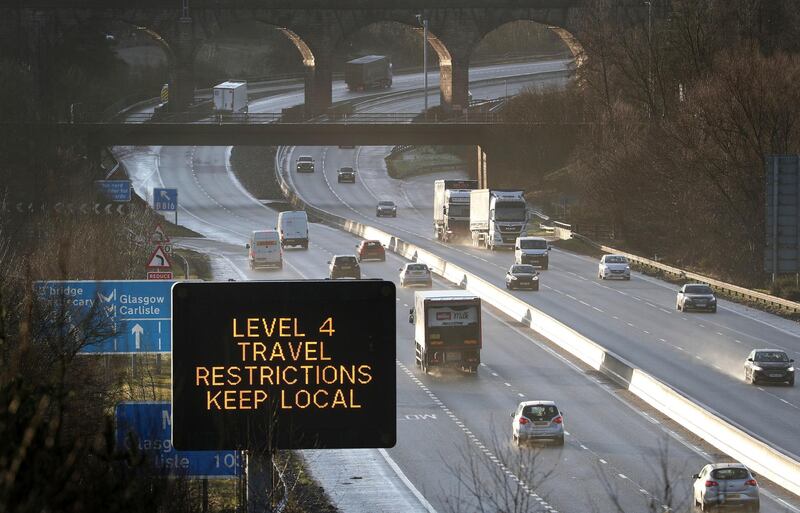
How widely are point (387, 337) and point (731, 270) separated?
2917 inches

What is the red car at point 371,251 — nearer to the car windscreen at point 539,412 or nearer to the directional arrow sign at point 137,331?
the car windscreen at point 539,412

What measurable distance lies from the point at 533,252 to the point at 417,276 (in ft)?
33.3

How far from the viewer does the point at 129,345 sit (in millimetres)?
32969

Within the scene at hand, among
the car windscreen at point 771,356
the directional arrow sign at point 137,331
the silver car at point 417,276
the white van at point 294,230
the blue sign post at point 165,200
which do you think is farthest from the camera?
the white van at point 294,230

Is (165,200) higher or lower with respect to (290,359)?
lower

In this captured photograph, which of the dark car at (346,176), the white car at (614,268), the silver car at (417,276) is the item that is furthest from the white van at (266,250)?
the dark car at (346,176)

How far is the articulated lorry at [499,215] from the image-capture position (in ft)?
308

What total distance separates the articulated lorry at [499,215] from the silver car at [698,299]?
2426 cm

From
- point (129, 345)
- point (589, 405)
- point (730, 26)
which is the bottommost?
point (589, 405)

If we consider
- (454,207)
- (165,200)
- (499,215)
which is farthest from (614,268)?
(165,200)

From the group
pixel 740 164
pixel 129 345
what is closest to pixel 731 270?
pixel 740 164

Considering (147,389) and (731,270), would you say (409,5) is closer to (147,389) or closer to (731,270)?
(731,270)

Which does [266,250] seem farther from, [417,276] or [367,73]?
[367,73]

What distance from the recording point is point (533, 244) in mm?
88000
